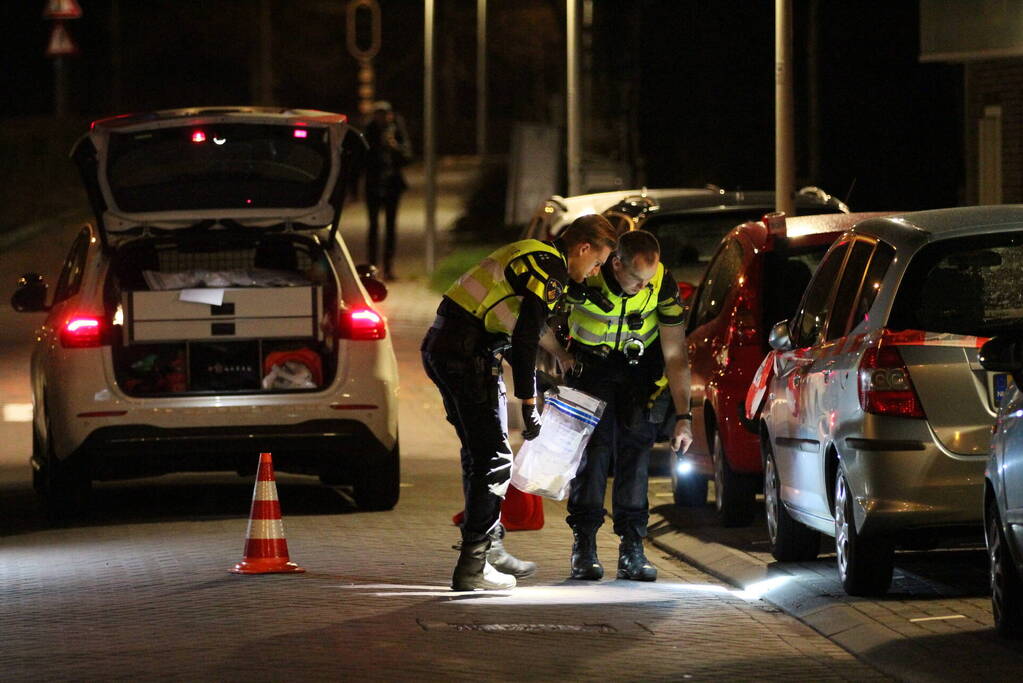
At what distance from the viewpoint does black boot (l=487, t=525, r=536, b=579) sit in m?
10.4

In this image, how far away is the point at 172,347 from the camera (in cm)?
1323

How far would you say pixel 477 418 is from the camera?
32.7 ft

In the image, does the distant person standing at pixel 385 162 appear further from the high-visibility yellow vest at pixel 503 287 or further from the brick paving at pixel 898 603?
the high-visibility yellow vest at pixel 503 287

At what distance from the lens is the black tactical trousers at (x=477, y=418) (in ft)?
32.6

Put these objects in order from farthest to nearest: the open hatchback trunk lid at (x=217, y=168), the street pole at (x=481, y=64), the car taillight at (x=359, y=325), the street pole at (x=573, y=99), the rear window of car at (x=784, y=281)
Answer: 1. the street pole at (x=481, y=64)
2. the street pole at (x=573, y=99)
3. the open hatchback trunk lid at (x=217, y=168)
4. the car taillight at (x=359, y=325)
5. the rear window of car at (x=784, y=281)

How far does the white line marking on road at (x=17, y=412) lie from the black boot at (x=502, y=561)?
8911mm

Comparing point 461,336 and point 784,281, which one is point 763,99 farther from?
point 461,336

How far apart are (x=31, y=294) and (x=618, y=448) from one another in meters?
4.42

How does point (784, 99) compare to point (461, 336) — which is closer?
point (461, 336)

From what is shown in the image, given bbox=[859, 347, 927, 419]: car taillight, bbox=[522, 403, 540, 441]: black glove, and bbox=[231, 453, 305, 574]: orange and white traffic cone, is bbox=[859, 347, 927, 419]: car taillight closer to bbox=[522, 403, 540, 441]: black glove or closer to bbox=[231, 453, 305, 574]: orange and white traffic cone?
bbox=[522, 403, 540, 441]: black glove

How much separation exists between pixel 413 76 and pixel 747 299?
248 feet

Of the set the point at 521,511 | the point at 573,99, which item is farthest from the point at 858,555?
the point at 573,99

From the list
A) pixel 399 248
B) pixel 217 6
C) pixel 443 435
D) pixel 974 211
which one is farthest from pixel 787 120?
pixel 217 6

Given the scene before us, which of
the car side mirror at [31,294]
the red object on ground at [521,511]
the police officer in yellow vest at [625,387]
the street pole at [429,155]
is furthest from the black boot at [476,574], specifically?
the street pole at [429,155]
